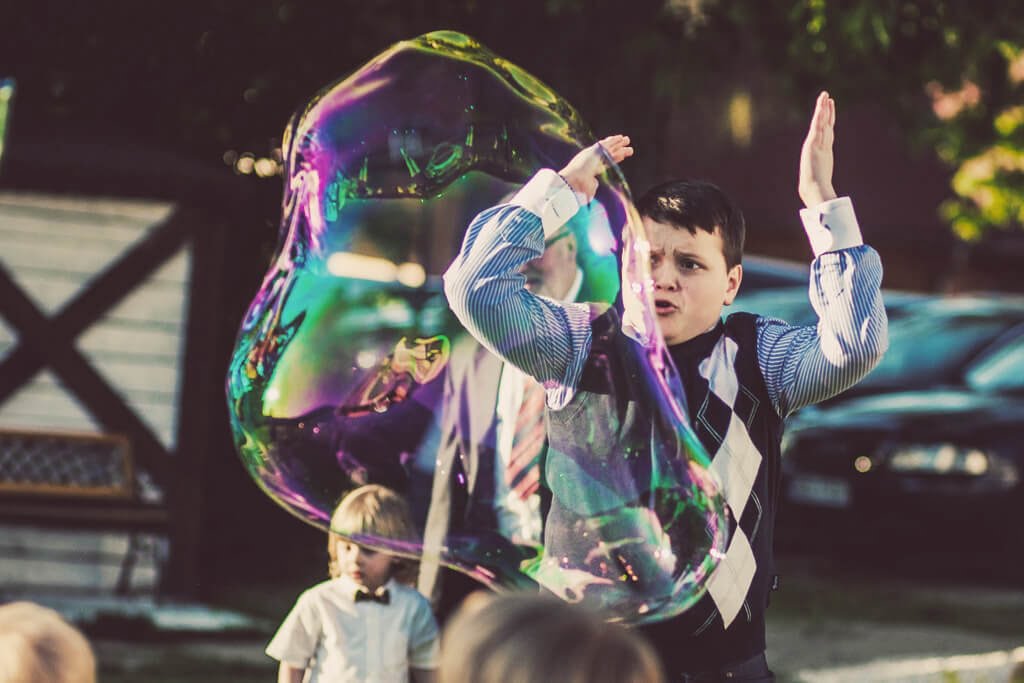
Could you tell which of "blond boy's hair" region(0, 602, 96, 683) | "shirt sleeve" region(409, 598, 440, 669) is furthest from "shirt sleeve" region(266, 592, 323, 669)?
"blond boy's hair" region(0, 602, 96, 683)

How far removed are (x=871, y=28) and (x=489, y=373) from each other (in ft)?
13.5

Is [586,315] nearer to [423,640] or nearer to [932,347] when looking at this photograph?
[423,640]

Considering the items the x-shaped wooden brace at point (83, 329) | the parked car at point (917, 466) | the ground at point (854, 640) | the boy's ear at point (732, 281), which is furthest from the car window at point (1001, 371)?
the boy's ear at point (732, 281)

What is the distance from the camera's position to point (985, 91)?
9.20m

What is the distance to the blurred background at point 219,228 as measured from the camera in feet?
25.2

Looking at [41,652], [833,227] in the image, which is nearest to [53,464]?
[833,227]

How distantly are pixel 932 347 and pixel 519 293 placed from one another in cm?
893

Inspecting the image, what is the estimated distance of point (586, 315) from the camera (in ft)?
10.2

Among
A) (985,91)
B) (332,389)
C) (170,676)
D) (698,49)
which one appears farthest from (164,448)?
(332,389)

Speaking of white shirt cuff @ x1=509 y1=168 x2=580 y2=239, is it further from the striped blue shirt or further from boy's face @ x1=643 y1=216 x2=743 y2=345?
boy's face @ x1=643 y1=216 x2=743 y2=345

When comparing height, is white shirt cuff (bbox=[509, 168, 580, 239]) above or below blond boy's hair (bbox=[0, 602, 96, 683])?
above

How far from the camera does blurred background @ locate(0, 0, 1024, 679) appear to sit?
7.69 m

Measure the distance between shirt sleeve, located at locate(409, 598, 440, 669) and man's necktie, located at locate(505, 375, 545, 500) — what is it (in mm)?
862

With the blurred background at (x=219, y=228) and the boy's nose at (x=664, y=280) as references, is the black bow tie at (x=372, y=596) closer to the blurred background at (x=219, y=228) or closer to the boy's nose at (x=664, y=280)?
the boy's nose at (x=664, y=280)
